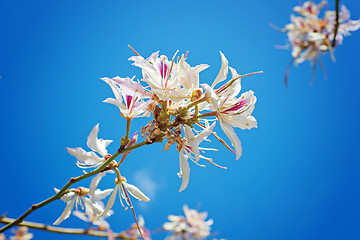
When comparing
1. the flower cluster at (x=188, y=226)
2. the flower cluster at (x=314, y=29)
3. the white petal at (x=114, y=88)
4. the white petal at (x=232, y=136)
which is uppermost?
the flower cluster at (x=314, y=29)

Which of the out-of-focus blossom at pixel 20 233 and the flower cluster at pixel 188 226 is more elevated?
the out-of-focus blossom at pixel 20 233

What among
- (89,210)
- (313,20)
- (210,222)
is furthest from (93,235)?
(313,20)

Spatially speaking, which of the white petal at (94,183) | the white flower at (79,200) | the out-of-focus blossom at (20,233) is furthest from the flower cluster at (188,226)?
the white petal at (94,183)

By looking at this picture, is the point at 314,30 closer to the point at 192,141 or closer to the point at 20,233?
the point at 192,141

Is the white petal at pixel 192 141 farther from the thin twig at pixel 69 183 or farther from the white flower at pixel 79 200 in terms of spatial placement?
the white flower at pixel 79 200

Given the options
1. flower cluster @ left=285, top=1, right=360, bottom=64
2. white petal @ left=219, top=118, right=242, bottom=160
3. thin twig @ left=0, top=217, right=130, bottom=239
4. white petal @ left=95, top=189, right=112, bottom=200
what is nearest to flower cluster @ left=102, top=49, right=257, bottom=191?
white petal @ left=219, top=118, right=242, bottom=160

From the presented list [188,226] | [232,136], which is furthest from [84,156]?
[188,226]

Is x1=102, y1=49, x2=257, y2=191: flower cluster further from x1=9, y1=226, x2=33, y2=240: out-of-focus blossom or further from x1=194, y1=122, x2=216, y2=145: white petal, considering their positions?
x1=9, y1=226, x2=33, y2=240: out-of-focus blossom
